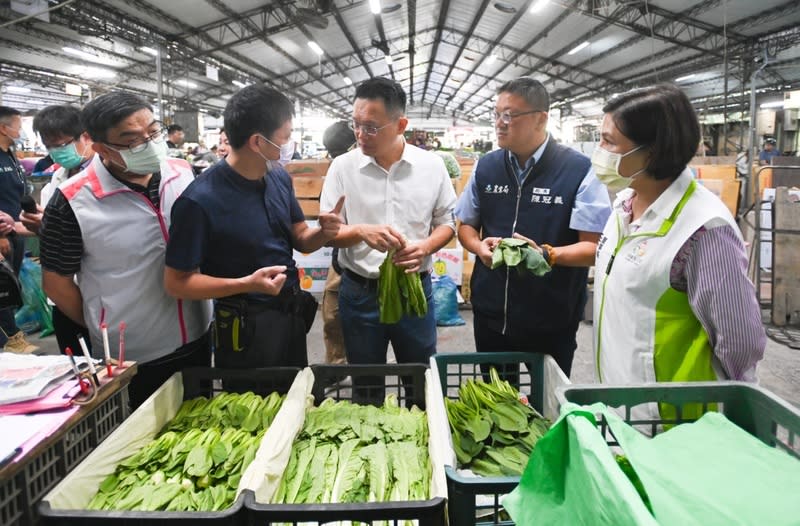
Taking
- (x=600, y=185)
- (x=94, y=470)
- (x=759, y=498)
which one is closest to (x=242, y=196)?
(x=94, y=470)

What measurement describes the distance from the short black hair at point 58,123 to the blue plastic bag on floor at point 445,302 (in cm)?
331

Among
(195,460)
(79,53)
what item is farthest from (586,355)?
(79,53)

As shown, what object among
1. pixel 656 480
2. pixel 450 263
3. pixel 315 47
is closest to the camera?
pixel 656 480

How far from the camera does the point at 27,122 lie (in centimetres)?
1573

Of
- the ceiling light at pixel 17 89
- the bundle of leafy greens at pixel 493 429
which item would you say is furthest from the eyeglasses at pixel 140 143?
the ceiling light at pixel 17 89

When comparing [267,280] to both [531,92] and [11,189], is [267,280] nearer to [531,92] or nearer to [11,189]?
[531,92]

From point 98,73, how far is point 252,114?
19081 millimetres

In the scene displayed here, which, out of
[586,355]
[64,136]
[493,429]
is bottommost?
[586,355]

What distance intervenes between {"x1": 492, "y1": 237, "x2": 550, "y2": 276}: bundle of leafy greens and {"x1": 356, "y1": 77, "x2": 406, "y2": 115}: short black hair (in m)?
0.80

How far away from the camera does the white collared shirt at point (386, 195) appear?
236 centimetres

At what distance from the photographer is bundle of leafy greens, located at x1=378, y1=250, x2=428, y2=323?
85.8 inches

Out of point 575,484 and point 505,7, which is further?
point 505,7

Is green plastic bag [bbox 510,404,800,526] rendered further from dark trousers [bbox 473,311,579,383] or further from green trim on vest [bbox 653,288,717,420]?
dark trousers [bbox 473,311,579,383]

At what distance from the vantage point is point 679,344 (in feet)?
4.69
